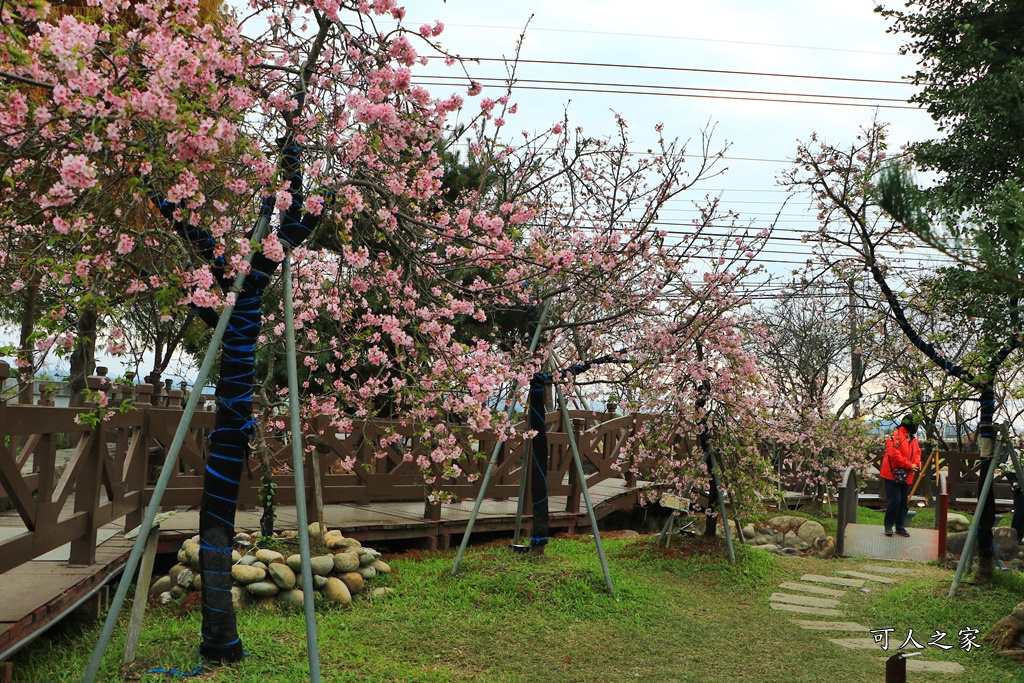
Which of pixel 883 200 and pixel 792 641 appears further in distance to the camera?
pixel 792 641

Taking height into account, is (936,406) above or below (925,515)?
above

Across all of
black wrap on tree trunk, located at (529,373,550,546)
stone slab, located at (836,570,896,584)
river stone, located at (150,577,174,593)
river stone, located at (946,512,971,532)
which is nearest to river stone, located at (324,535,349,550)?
river stone, located at (150,577,174,593)

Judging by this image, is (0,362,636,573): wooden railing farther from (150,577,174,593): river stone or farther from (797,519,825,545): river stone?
(797,519,825,545): river stone

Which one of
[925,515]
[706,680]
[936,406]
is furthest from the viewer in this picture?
[925,515]

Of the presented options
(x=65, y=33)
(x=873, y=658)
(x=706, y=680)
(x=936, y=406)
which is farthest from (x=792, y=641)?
(x=65, y=33)

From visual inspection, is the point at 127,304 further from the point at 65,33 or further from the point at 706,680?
the point at 706,680

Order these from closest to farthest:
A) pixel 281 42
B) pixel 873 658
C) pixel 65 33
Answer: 1. pixel 65 33
2. pixel 281 42
3. pixel 873 658

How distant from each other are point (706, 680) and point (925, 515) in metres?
12.2

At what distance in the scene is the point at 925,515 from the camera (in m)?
16.0

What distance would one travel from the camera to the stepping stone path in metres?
6.57

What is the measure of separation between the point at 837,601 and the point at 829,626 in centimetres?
115

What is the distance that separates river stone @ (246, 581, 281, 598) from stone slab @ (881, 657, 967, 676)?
204 inches

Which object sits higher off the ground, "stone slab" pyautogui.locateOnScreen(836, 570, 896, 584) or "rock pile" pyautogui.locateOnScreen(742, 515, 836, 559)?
"rock pile" pyautogui.locateOnScreen(742, 515, 836, 559)

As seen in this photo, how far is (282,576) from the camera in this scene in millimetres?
7117
